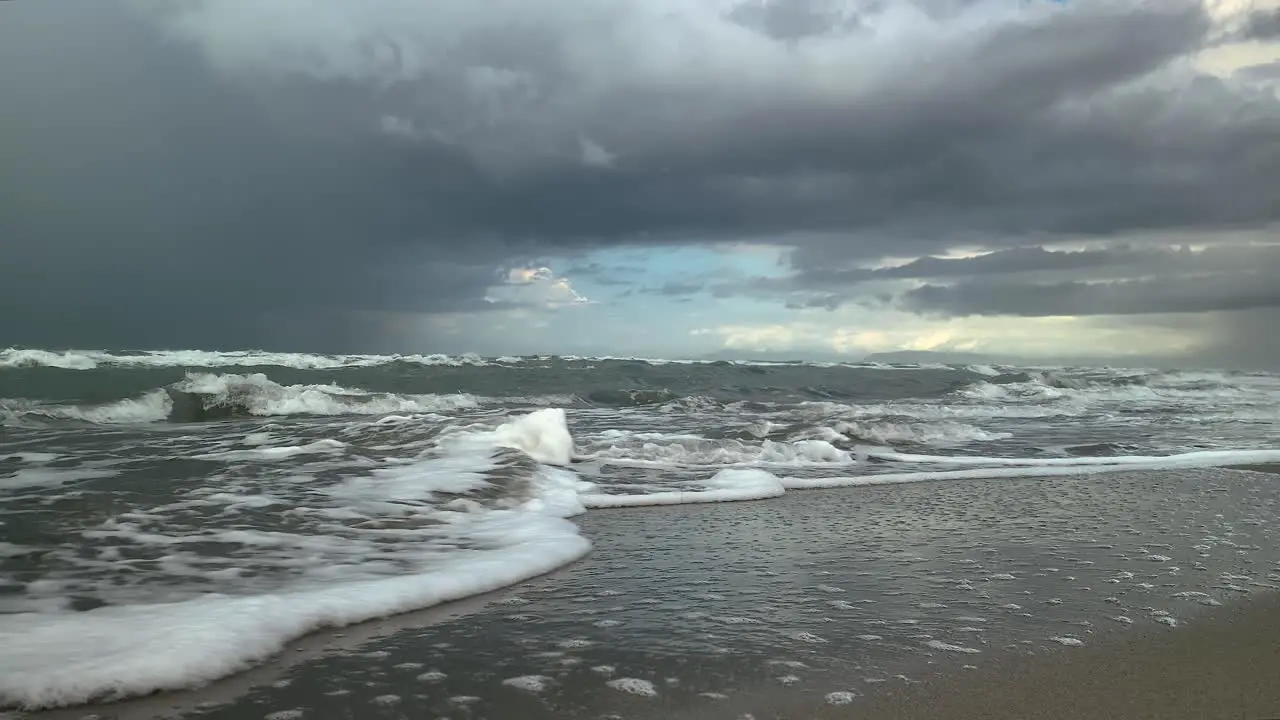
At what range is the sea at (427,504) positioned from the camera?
335cm

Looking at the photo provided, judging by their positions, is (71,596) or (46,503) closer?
(71,596)

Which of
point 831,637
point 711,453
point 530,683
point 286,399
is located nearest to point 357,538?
point 530,683

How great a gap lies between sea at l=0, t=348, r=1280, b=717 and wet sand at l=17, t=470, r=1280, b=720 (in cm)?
5

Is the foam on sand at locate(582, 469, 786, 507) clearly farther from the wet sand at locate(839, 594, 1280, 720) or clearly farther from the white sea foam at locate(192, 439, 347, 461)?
the wet sand at locate(839, 594, 1280, 720)

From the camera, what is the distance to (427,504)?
6188 millimetres

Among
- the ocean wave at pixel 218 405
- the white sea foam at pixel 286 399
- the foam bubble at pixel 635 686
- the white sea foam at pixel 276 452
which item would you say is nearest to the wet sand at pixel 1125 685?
the foam bubble at pixel 635 686

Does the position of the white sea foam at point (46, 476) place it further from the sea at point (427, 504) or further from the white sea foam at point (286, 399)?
the white sea foam at point (286, 399)

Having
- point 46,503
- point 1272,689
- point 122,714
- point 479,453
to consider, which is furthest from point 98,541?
point 1272,689

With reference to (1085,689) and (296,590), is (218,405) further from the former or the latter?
(1085,689)

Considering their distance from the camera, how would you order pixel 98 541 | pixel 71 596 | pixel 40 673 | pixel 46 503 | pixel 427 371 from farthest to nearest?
pixel 427 371, pixel 46 503, pixel 98 541, pixel 71 596, pixel 40 673

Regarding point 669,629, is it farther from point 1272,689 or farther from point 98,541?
point 98,541

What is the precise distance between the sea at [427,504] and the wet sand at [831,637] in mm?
53

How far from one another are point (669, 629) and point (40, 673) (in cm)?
221

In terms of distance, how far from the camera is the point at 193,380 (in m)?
18.8
